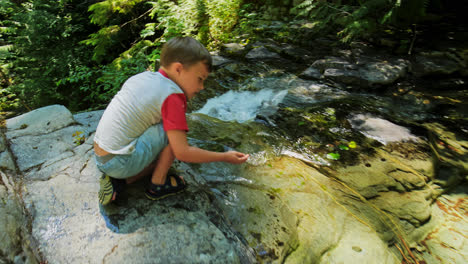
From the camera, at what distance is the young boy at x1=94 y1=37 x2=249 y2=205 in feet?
5.11

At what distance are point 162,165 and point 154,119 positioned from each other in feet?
1.17

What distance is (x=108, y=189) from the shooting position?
5.62 ft

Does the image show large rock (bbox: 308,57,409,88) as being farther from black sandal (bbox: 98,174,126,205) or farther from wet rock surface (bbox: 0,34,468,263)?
black sandal (bbox: 98,174,126,205)

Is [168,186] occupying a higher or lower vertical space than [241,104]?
higher

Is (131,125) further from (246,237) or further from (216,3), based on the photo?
(216,3)

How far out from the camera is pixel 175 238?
158cm

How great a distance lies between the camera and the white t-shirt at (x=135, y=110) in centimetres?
156

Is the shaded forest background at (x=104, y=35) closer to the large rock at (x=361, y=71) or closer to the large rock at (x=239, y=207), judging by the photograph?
the large rock at (x=361, y=71)

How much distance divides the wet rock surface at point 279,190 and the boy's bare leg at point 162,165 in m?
0.18

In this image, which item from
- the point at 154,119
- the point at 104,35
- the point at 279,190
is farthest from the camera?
the point at 104,35

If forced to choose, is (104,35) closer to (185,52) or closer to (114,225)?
(185,52)

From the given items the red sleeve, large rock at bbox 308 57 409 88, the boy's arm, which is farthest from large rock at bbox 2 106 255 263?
large rock at bbox 308 57 409 88

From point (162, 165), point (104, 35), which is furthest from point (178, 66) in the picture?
point (104, 35)

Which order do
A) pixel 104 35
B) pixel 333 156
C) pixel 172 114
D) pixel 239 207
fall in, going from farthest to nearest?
pixel 104 35, pixel 333 156, pixel 239 207, pixel 172 114
